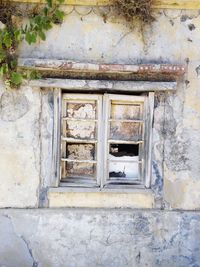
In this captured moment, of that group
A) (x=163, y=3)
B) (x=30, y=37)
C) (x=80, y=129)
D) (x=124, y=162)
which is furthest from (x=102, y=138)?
(x=163, y=3)

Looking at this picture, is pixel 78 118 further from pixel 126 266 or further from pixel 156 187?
pixel 126 266

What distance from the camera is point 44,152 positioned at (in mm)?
4488

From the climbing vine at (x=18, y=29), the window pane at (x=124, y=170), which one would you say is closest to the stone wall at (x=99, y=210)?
the climbing vine at (x=18, y=29)

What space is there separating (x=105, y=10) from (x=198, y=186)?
2.09 m

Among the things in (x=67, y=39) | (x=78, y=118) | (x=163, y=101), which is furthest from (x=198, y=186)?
(x=67, y=39)

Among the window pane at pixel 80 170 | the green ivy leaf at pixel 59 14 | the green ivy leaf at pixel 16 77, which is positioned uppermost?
the green ivy leaf at pixel 59 14

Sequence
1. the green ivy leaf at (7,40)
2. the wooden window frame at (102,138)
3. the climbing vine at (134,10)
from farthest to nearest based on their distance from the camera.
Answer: the wooden window frame at (102,138) < the climbing vine at (134,10) < the green ivy leaf at (7,40)

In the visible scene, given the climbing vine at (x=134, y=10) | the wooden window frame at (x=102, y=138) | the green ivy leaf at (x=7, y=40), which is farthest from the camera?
the wooden window frame at (x=102, y=138)

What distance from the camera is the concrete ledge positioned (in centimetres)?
450

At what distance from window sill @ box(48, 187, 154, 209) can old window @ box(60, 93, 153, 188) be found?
0.08 metres

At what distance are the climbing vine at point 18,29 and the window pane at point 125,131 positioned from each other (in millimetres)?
976

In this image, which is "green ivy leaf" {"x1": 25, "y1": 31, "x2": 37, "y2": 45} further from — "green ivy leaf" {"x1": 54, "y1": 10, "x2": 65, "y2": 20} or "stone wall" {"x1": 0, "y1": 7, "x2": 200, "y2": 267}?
"green ivy leaf" {"x1": 54, "y1": 10, "x2": 65, "y2": 20}

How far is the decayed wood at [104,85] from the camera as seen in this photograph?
4367mm

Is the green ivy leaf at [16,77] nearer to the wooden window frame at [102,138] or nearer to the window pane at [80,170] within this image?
the wooden window frame at [102,138]
